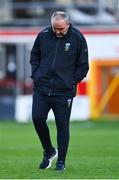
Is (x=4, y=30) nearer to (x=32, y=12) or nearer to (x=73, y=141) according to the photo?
(x=32, y=12)

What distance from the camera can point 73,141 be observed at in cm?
2173

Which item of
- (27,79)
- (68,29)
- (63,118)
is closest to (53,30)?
(68,29)

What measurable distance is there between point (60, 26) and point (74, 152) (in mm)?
5856

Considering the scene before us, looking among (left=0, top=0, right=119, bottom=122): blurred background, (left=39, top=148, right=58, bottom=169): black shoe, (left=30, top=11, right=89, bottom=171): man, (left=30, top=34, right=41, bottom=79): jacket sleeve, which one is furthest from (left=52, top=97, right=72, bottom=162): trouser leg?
(left=0, top=0, right=119, bottom=122): blurred background

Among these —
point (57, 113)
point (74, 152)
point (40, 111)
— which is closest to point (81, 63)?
point (57, 113)

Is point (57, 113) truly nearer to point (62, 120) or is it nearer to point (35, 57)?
point (62, 120)

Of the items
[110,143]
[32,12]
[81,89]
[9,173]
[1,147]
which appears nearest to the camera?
[9,173]

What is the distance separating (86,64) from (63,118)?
0.82 meters

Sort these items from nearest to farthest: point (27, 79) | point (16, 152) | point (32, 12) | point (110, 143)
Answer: point (16, 152), point (110, 143), point (27, 79), point (32, 12)

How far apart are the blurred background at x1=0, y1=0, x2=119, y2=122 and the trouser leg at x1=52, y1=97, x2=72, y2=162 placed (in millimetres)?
18242

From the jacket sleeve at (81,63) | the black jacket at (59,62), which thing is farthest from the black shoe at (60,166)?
the jacket sleeve at (81,63)

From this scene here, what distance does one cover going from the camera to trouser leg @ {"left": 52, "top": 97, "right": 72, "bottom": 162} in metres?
12.5

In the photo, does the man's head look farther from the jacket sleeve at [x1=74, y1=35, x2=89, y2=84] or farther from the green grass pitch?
the green grass pitch

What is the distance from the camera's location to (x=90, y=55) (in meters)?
32.2
